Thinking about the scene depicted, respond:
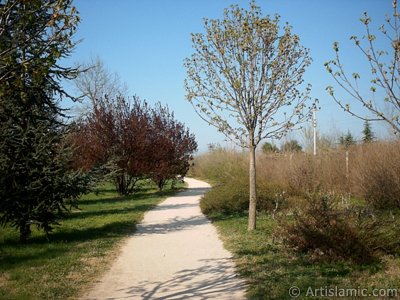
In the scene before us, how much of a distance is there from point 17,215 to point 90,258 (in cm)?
266

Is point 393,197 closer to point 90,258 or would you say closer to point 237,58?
point 237,58

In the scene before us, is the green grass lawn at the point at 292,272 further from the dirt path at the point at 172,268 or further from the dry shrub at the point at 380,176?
the dry shrub at the point at 380,176

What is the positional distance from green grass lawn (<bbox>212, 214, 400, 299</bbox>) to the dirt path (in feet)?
0.98

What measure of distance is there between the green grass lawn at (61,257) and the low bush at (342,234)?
13.2 feet

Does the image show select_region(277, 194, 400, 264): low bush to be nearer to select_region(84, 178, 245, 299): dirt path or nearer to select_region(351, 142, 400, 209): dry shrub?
select_region(84, 178, 245, 299): dirt path

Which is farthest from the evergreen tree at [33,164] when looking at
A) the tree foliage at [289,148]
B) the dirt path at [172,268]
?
the tree foliage at [289,148]

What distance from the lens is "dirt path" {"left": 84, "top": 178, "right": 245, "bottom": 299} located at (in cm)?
568

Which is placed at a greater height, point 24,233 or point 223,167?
point 223,167

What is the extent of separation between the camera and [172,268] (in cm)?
707

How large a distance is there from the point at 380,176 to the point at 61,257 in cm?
1078

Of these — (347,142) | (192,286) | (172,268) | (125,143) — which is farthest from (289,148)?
(192,286)

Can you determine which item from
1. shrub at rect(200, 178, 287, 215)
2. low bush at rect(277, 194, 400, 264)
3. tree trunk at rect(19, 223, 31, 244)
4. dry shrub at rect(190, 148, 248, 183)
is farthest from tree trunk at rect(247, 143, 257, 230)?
dry shrub at rect(190, 148, 248, 183)

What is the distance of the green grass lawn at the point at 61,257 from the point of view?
6.16 m

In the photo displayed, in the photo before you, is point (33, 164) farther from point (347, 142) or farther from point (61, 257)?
point (347, 142)
